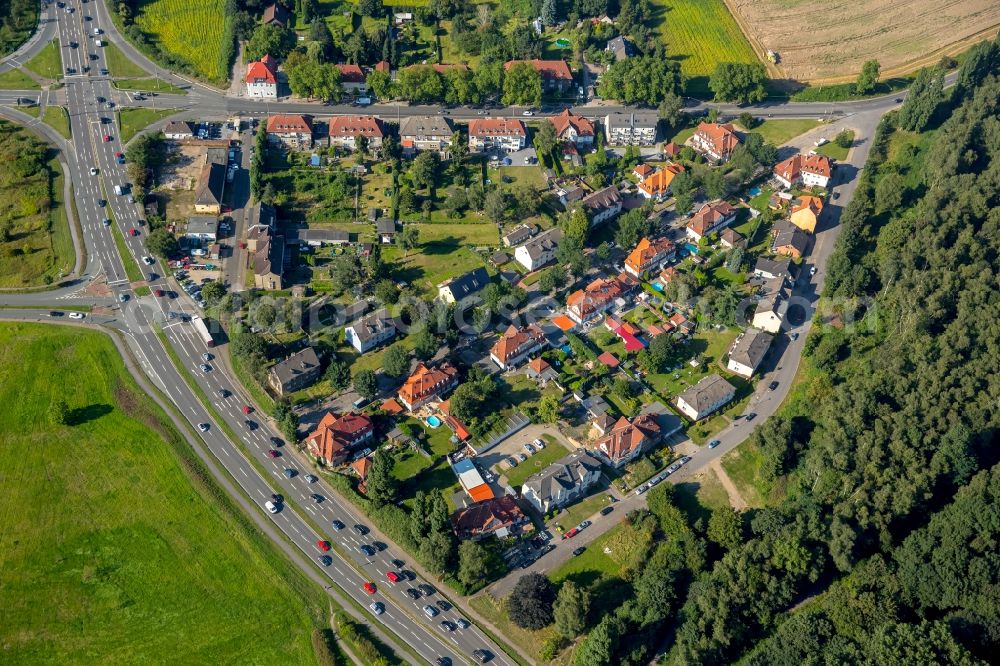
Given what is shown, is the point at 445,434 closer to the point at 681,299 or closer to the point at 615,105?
the point at 681,299

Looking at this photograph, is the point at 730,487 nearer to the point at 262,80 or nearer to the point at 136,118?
the point at 262,80

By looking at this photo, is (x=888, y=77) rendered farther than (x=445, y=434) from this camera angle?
Yes

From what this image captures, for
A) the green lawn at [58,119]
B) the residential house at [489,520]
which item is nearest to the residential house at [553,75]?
the green lawn at [58,119]

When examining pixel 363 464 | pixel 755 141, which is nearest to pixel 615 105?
pixel 755 141

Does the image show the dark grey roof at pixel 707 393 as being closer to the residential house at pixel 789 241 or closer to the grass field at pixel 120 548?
the residential house at pixel 789 241

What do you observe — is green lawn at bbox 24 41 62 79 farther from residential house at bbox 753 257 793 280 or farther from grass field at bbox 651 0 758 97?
residential house at bbox 753 257 793 280

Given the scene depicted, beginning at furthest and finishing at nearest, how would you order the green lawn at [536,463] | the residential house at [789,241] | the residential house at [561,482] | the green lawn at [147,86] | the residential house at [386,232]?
the green lawn at [147,86], the residential house at [386,232], the residential house at [789,241], the green lawn at [536,463], the residential house at [561,482]

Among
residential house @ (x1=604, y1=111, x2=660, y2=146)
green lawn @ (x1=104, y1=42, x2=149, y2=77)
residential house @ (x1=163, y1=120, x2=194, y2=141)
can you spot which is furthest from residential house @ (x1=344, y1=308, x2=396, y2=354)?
green lawn @ (x1=104, y1=42, x2=149, y2=77)
